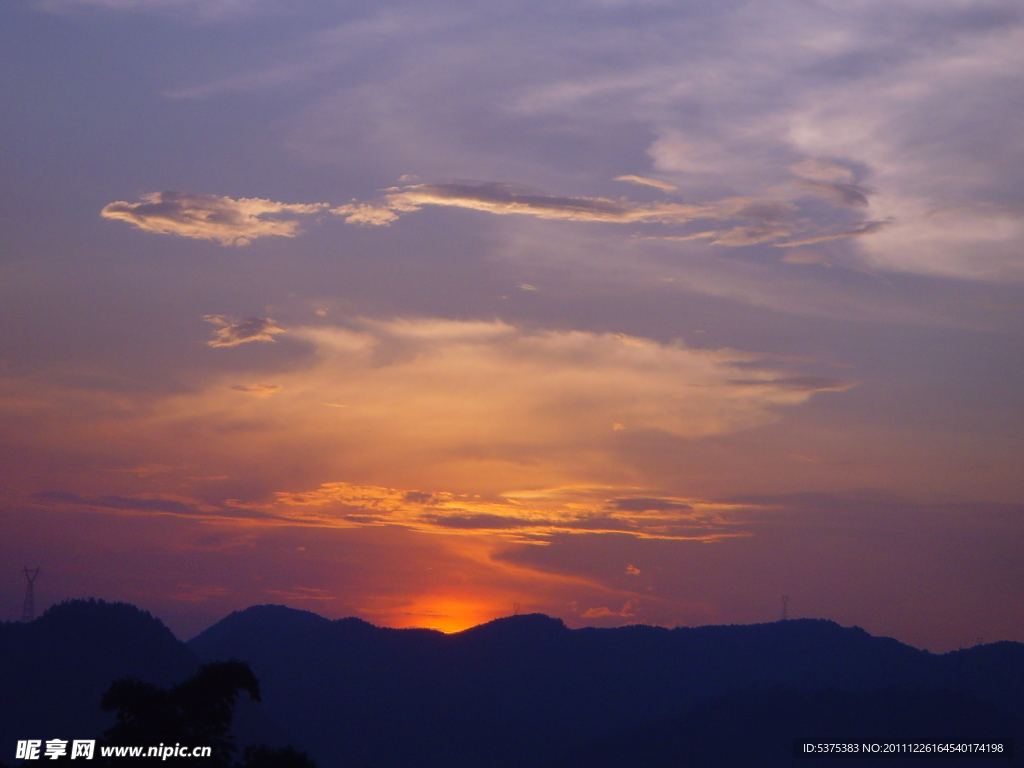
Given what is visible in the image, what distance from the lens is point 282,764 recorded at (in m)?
44.5

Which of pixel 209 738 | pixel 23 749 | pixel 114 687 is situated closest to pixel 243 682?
pixel 209 738

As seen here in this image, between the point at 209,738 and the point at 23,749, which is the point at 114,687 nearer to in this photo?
the point at 209,738

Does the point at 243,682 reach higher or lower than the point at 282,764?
higher

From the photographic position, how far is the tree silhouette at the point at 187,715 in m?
43.1

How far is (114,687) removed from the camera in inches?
1732

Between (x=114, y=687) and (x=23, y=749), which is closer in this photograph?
(x=114, y=687)

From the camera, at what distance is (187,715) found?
4397 centimetres

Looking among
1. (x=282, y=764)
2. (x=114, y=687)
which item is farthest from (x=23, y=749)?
(x=282, y=764)

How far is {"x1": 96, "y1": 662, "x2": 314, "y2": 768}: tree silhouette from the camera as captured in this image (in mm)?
43094

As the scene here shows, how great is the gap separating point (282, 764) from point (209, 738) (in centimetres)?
357

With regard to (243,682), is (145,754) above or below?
below

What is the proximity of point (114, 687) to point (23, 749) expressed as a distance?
14.4 meters

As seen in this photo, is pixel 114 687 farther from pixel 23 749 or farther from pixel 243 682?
pixel 23 749

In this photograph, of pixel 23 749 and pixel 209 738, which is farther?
pixel 23 749
